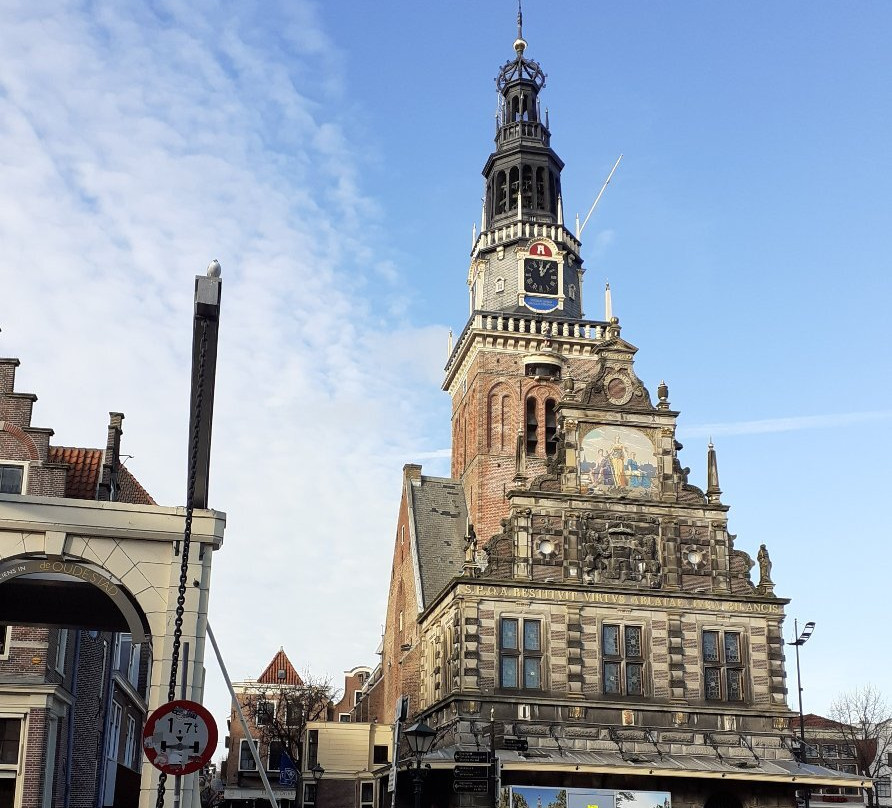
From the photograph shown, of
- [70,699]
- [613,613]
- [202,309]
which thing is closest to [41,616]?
[202,309]

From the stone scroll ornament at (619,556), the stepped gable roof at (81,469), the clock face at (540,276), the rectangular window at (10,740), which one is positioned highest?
the clock face at (540,276)

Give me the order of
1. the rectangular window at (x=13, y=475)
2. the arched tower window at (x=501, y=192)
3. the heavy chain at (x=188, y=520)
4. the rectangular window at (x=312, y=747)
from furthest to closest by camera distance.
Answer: the rectangular window at (x=312, y=747)
the arched tower window at (x=501, y=192)
the rectangular window at (x=13, y=475)
the heavy chain at (x=188, y=520)

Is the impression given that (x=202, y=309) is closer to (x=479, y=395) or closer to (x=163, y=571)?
(x=163, y=571)

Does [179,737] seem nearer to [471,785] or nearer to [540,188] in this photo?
[471,785]

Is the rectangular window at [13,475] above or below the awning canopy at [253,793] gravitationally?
above

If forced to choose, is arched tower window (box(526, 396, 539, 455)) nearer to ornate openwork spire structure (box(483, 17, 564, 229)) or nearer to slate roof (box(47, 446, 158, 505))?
ornate openwork spire structure (box(483, 17, 564, 229))

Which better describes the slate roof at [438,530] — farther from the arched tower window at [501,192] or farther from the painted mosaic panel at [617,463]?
the arched tower window at [501,192]

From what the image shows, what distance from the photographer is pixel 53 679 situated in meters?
26.4

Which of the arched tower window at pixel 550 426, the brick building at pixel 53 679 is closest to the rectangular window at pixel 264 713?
the arched tower window at pixel 550 426

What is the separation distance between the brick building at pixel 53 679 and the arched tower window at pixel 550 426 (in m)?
19.4

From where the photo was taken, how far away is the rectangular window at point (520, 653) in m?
35.8

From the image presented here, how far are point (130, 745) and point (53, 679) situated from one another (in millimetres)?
15174

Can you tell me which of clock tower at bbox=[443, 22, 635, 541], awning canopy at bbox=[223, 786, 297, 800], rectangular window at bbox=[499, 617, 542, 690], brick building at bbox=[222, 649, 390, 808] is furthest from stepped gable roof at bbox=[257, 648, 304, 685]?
rectangular window at bbox=[499, 617, 542, 690]

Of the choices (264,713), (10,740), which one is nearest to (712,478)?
(10,740)
